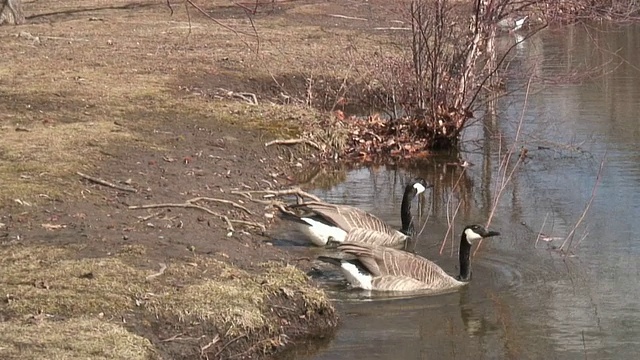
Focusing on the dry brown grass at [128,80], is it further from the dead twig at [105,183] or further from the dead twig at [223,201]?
the dead twig at [223,201]

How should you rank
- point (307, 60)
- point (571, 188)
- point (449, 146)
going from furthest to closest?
point (307, 60) < point (449, 146) < point (571, 188)

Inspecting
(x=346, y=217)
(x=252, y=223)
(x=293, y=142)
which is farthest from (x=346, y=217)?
(x=293, y=142)

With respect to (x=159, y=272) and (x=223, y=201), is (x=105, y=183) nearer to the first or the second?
(x=223, y=201)

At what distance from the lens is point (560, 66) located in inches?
869

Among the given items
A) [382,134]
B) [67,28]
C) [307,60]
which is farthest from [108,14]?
[382,134]

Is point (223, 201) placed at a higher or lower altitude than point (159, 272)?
lower

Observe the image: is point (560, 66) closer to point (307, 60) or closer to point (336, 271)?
point (307, 60)

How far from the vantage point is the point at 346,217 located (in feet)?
37.4

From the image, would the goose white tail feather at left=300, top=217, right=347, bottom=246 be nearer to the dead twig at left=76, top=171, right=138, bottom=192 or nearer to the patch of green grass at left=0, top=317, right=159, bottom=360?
the dead twig at left=76, top=171, right=138, bottom=192

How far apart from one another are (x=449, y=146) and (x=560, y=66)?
6.84 meters

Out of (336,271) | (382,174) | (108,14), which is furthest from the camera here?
(108,14)

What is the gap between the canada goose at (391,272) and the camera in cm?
993

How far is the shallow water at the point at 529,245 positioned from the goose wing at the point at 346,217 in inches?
22.3

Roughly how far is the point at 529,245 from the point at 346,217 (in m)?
1.89
